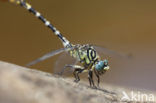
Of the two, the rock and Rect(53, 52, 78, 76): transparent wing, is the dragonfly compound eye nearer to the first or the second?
Rect(53, 52, 78, 76): transparent wing

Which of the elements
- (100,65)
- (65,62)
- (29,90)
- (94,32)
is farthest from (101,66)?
(94,32)

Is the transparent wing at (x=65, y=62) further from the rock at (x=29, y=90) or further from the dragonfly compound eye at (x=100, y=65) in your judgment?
the rock at (x=29, y=90)

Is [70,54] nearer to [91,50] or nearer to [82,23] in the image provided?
[91,50]

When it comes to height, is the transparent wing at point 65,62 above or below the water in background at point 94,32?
below

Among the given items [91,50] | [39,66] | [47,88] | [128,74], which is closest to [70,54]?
[91,50]

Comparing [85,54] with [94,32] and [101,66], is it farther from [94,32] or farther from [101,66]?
[94,32]

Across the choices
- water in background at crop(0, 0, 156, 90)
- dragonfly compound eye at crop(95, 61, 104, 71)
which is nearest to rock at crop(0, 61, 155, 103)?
dragonfly compound eye at crop(95, 61, 104, 71)

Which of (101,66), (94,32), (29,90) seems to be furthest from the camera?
(94,32)

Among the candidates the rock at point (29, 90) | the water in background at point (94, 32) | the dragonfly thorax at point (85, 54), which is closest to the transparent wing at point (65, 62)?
the dragonfly thorax at point (85, 54)

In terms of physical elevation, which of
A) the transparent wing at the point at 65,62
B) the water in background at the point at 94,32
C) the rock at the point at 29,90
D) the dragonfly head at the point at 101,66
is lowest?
the rock at the point at 29,90
